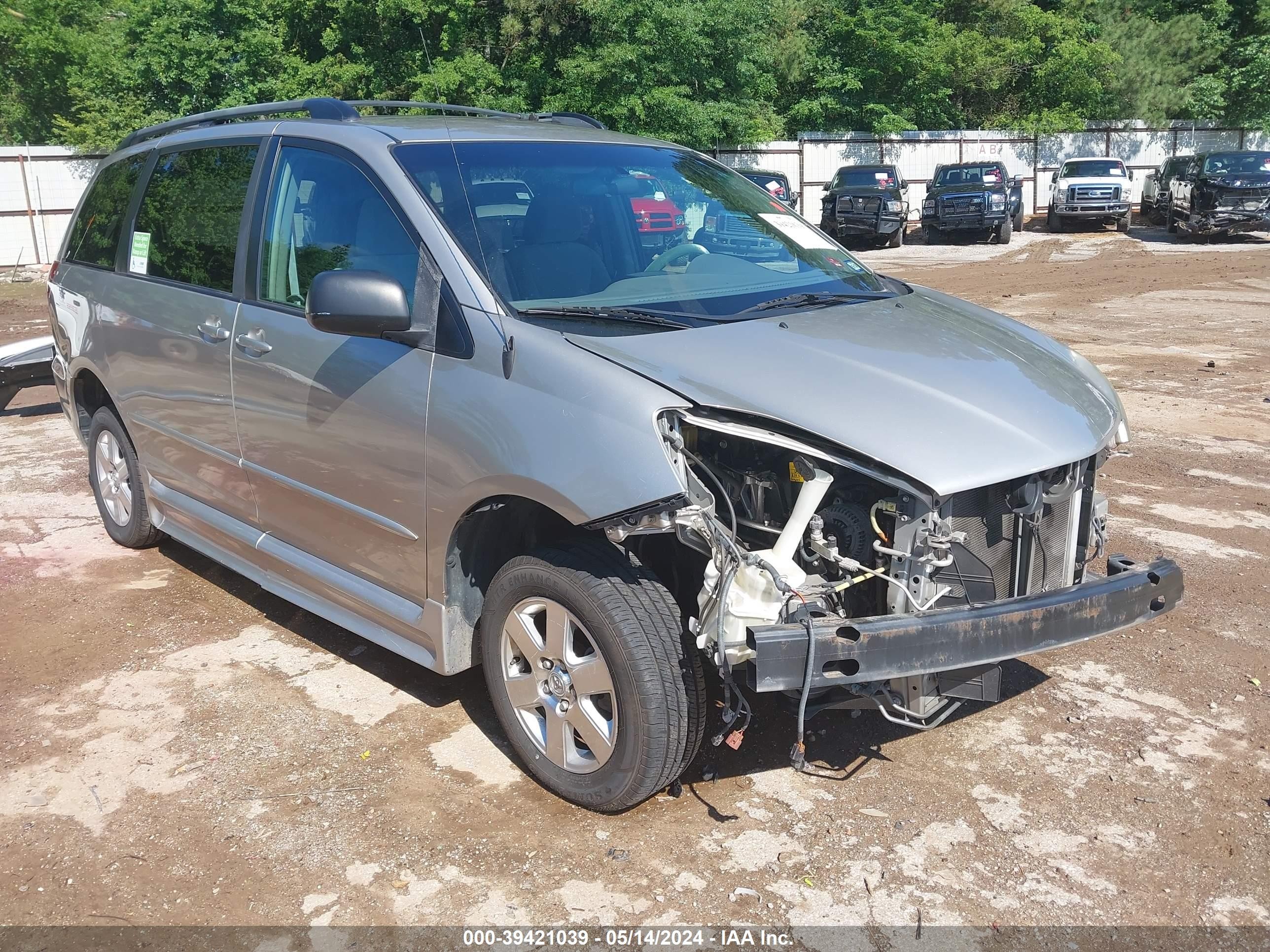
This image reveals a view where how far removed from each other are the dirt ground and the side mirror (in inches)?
58.0

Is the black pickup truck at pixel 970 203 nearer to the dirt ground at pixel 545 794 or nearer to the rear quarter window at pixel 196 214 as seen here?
the dirt ground at pixel 545 794

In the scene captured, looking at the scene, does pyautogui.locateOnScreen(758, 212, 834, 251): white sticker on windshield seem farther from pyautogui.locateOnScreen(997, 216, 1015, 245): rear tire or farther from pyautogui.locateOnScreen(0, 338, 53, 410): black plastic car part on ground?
pyautogui.locateOnScreen(997, 216, 1015, 245): rear tire

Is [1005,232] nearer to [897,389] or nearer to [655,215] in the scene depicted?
[655,215]

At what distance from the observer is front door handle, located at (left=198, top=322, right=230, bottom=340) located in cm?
420

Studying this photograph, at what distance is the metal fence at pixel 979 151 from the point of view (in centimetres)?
3272

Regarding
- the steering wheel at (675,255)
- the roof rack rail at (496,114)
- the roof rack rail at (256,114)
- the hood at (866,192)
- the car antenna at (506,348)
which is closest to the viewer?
the car antenna at (506,348)

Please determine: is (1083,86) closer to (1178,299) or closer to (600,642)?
(1178,299)

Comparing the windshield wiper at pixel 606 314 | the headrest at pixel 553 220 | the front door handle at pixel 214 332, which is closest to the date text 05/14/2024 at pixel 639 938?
the windshield wiper at pixel 606 314

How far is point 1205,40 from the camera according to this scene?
37625 mm

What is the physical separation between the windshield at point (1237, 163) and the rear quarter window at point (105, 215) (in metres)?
24.0

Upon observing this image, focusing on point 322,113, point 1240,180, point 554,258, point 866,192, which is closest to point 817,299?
Answer: point 554,258

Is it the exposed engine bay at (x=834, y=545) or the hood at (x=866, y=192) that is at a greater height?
the hood at (x=866, y=192)

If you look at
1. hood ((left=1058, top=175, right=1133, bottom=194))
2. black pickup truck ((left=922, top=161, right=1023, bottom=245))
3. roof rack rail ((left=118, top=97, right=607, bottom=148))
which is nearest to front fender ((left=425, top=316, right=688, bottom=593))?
roof rack rail ((left=118, top=97, right=607, bottom=148))

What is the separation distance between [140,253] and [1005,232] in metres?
23.8
